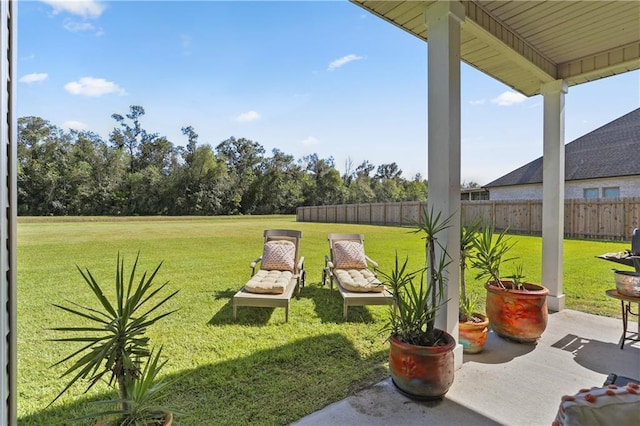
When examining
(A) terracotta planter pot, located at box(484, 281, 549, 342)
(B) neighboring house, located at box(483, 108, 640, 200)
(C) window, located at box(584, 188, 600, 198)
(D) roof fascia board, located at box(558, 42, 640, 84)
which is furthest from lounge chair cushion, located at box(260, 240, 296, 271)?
(C) window, located at box(584, 188, 600, 198)

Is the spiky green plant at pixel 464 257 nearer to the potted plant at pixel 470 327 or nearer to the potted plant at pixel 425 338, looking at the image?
the potted plant at pixel 470 327

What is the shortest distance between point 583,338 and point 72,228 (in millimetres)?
17404

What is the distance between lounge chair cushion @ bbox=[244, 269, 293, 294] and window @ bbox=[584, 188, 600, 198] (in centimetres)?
1425

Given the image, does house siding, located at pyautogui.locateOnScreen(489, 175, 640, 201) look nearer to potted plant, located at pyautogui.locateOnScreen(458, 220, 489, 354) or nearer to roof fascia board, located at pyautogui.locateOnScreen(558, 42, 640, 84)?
roof fascia board, located at pyautogui.locateOnScreen(558, 42, 640, 84)

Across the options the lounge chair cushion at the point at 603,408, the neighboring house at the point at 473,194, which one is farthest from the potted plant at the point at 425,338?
the neighboring house at the point at 473,194

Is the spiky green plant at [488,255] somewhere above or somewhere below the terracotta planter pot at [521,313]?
above

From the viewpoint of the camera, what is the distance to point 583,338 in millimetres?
3289

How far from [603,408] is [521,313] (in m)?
2.55

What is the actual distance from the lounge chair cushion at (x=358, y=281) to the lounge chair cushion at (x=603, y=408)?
9.71 ft

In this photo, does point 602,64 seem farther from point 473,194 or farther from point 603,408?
point 473,194

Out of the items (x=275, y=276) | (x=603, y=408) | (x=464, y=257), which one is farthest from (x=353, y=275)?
(x=603, y=408)

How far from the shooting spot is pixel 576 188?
44.8 feet

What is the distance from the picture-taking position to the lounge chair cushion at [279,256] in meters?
5.17

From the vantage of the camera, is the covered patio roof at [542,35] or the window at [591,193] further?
the window at [591,193]
